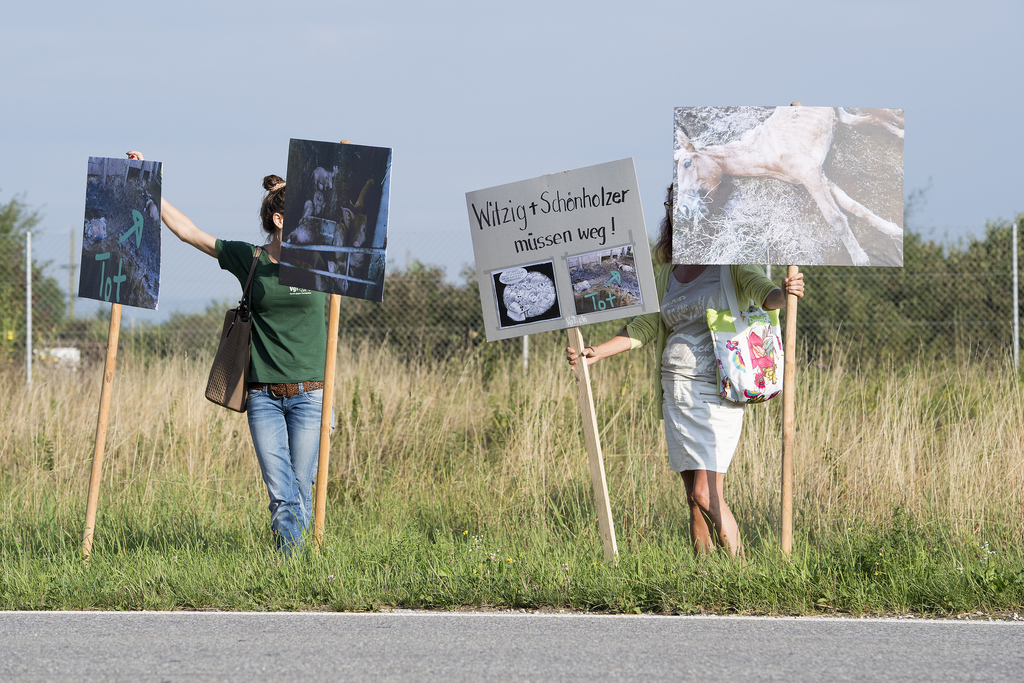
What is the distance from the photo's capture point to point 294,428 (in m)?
5.28

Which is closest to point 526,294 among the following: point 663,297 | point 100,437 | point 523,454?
point 663,297

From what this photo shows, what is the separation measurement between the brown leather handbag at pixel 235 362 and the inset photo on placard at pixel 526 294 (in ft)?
4.41

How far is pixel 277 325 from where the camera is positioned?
5.25 metres

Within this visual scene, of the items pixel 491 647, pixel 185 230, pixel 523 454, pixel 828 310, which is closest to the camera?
pixel 491 647

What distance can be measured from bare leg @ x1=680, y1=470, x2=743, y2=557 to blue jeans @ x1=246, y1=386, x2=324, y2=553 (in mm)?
2038

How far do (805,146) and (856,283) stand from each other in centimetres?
1079

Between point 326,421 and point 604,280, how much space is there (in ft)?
5.51

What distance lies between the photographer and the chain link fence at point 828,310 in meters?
14.4

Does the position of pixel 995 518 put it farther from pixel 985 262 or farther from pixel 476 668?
pixel 985 262

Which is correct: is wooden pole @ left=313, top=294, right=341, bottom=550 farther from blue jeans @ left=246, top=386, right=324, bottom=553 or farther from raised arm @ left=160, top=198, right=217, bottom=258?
raised arm @ left=160, top=198, right=217, bottom=258

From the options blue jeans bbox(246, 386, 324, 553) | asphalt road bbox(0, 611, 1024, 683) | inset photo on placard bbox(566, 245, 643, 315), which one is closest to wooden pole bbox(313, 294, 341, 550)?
blue jeans bbox(246, 386, 324, 553)

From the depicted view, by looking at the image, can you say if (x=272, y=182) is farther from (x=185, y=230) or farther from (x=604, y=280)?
(x=604, y=280)

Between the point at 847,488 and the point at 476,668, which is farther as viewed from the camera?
the point at 847,488

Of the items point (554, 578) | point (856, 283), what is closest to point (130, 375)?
point (554, 578)
